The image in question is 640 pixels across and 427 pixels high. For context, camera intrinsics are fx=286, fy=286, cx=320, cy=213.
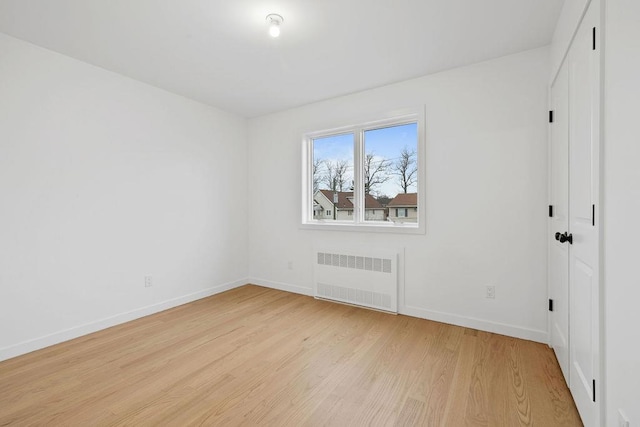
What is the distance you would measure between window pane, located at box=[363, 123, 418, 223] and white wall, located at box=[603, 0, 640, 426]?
2.01m

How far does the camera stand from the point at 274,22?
2.14 metres

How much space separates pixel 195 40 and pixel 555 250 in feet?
11.0

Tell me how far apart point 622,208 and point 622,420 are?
813 mm

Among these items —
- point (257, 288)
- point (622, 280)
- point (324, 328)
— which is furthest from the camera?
point (257, 288)

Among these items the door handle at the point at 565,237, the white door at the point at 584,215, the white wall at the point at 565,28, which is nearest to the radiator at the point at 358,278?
the door handle at the point at 565,237

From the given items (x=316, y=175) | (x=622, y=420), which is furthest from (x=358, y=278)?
(x=622, y=420)

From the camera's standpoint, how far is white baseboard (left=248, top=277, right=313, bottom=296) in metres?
3.95

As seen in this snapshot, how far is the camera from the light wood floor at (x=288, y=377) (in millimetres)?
1666

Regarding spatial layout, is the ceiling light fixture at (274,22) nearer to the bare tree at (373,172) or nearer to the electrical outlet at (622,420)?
the bare tree at (373,172)

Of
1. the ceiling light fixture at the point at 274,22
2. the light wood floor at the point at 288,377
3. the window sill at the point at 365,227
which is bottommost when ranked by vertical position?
the light wood floor at the point at 288,377

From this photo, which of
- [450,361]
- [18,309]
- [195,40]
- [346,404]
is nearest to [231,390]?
[346,404]

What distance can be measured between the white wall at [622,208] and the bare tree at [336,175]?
273cm

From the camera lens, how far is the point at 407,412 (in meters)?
1.68

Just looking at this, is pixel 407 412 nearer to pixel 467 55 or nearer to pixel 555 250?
pixel 555 250
